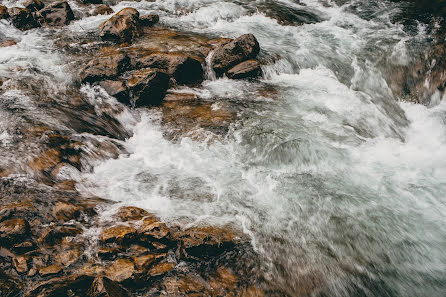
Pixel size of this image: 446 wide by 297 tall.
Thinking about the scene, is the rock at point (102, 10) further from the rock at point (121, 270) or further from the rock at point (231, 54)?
the rock at point (121, 270)

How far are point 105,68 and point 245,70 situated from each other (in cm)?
412

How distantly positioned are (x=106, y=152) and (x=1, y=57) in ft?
19.9

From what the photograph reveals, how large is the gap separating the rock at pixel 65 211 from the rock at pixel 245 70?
20.7 feet

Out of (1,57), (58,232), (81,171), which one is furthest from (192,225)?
(1,57)

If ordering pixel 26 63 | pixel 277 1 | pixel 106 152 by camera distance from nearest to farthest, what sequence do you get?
pixel 106 152 → pixel 26 63 → pixel 277 1

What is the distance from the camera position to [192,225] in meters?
5.15

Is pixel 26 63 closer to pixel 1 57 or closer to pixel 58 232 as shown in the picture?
pixel 1 57

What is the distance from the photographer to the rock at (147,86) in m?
8.55

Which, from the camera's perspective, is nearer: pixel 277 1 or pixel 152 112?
pixel 152 112

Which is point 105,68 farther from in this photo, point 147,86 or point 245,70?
point 245,70

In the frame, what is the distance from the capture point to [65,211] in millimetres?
4973

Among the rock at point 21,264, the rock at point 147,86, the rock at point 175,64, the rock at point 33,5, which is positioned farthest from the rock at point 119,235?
the rock at point 33,5

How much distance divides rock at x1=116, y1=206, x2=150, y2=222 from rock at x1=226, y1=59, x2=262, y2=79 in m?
5.85

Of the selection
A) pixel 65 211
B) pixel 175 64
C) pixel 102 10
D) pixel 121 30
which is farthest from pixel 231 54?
pixel 102 10
